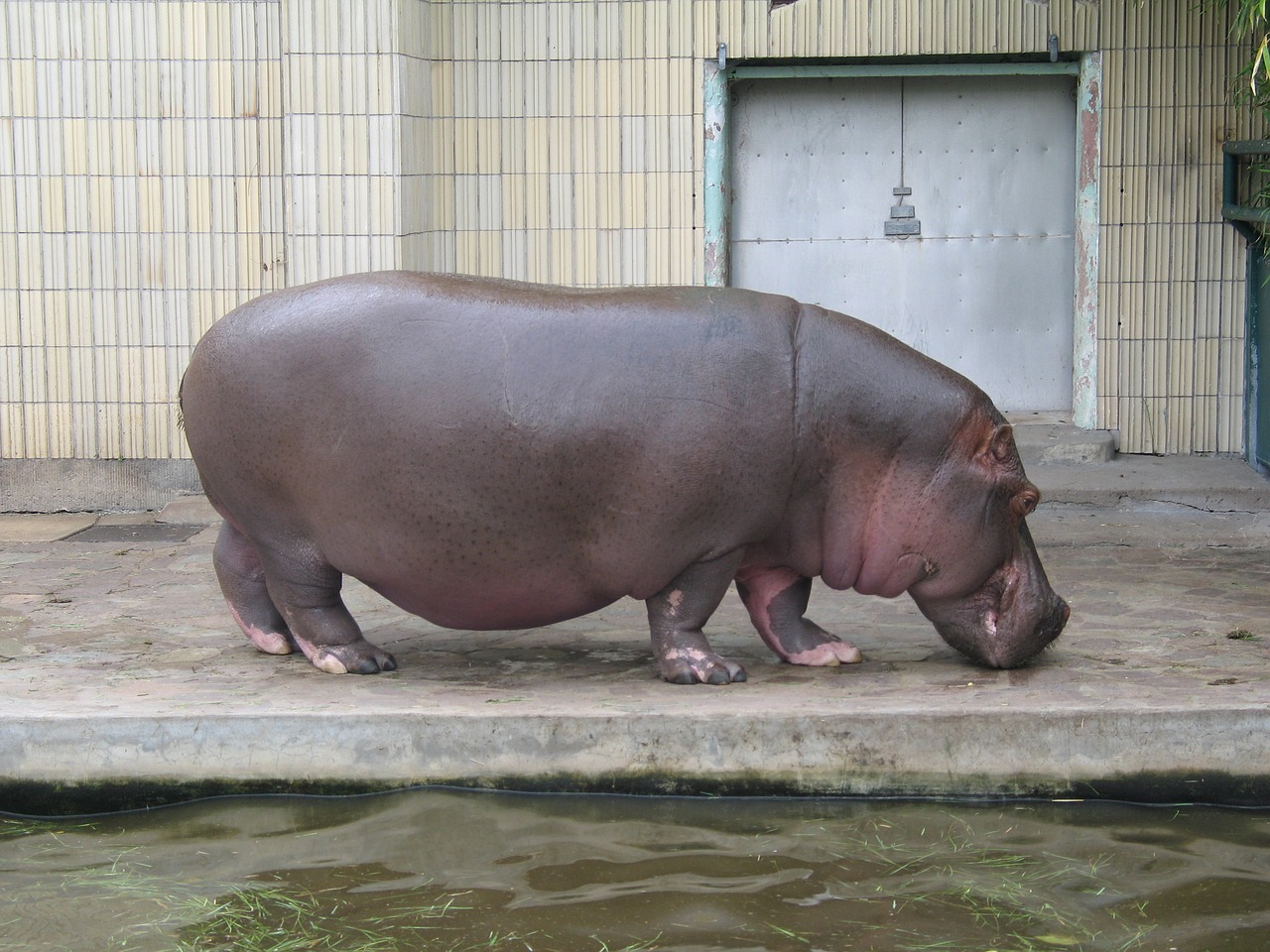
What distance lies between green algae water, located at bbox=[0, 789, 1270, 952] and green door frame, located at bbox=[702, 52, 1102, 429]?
14.5 feet

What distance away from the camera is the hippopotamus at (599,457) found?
498cm

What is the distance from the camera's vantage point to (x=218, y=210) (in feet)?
28.4

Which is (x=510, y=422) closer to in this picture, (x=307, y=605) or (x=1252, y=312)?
(x=307, y=605)

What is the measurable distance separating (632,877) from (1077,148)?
18.6 feet

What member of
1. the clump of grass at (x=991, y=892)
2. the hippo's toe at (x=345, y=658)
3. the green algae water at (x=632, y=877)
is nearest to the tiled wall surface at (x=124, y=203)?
the hippo's toe at (x=345, y=658)

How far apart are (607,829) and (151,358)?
505cm

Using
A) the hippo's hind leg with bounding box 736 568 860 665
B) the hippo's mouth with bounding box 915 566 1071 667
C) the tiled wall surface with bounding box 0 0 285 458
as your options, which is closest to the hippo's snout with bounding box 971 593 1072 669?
the hippo's mouth with bounding box 915 566 1071 667

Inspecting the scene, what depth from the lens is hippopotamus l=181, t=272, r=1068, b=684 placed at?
4.98 m

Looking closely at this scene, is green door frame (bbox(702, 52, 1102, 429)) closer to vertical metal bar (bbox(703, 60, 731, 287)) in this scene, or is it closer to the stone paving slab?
vertical metal bar (bbox(703, 60, 731, 287))

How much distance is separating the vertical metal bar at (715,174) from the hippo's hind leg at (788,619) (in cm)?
347

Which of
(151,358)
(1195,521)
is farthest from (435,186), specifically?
(1195,521)

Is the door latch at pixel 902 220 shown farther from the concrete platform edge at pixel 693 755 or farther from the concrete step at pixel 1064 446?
the concrete platform edge at pixel 693 755

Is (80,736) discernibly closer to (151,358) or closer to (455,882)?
(455,882)

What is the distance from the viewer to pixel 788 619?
18.0 ft
